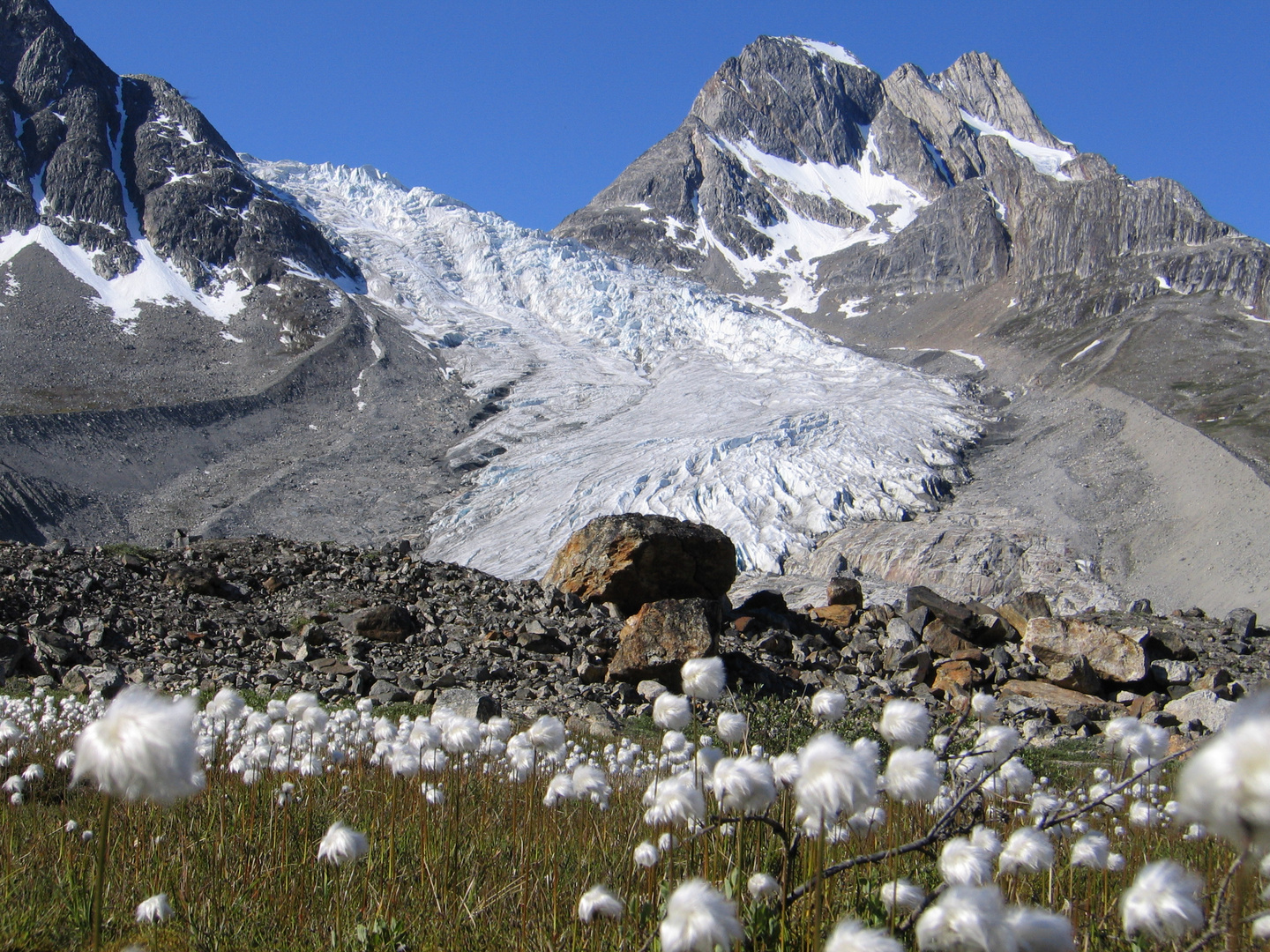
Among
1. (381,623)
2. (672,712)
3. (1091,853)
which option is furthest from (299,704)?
(381,623)

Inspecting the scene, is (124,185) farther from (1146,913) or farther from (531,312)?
(1146,913)

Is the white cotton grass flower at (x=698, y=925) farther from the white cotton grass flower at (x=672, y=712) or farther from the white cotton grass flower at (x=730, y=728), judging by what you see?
the white cotton grass flower at (x=730, y=728)

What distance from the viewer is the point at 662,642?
14102mm

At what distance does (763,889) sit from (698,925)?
829mm

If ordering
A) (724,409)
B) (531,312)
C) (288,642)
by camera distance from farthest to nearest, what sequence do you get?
(531,312) → (724,409) → (288,642)

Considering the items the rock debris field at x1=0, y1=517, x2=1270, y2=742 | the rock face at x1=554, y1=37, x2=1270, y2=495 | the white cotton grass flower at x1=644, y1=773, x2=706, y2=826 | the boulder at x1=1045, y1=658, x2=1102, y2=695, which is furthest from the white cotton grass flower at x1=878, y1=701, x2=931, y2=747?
the rock face at x1=554, y1=37, x2=1270, y2=495

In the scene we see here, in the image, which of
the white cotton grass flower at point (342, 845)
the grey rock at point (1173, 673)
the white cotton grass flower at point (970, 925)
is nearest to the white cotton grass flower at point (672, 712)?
the white cotton grass flower at point (342, 845)

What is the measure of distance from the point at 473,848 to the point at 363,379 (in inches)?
2985

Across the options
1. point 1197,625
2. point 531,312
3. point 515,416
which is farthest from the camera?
point 531,312

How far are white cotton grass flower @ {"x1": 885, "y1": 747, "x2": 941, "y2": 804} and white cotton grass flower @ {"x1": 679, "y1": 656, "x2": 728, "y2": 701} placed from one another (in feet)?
2.08

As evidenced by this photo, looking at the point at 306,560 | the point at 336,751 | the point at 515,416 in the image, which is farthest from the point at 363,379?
the point at 336,751

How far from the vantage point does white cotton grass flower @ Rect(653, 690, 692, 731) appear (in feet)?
10.5

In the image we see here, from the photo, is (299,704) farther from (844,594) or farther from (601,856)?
(844,594)

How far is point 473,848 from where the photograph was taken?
3893mm
